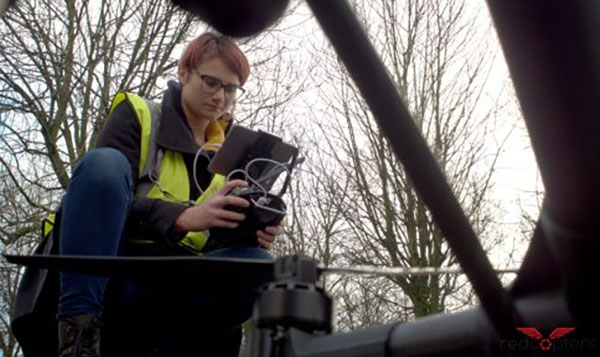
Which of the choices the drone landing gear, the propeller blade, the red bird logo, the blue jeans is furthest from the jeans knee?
the red bird logo

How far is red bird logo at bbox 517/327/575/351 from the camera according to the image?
37 cm

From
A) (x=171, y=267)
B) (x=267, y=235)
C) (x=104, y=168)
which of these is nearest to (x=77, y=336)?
(x=104, y=168)

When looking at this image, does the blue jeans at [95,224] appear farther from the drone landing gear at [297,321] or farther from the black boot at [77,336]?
the drone landing gear at [297,321]

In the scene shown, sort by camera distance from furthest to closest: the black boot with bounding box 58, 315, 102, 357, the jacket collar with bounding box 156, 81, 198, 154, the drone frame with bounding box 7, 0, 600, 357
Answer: the jacket collar with bounding box 156, 81, 198, 154 < the black boot with bounding box 58, 315, 102, 357 < the drone frame with bounding box 7, 0, 600, 357

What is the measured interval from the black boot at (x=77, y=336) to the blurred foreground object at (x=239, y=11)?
0.86 metres

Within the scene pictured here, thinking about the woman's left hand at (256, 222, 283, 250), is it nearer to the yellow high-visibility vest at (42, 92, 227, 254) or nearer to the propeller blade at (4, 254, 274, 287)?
the yellow high-visibility vest at (42, 92, 227, 254)

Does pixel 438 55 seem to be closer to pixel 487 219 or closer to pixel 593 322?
pixel 487 219

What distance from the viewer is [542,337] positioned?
15.1 inches

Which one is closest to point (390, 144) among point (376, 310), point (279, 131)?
point (279, 131)

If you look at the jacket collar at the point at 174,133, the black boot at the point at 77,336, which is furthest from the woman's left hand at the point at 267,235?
the black boot at the point at 77,336

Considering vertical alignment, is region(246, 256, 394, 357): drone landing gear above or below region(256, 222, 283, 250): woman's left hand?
below

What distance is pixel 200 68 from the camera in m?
1.50

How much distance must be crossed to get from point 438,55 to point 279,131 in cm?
176

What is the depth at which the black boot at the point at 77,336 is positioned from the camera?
1046 mm
